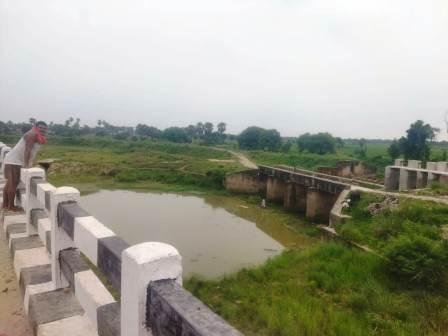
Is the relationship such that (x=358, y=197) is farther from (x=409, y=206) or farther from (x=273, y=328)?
(x=273, y=328)

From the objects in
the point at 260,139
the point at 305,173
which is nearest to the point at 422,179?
the point at 305,173

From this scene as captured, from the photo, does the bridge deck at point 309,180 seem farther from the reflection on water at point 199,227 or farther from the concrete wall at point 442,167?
the concrete wall at point 442,167

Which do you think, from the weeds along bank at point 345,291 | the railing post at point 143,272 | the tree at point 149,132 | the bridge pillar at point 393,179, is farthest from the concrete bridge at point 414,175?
the tree at point 149,132

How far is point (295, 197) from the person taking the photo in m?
21.7

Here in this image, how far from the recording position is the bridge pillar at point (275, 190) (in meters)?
24.0

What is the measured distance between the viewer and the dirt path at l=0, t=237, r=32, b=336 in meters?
2.40

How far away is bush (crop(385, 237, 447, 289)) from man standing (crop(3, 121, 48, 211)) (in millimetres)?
7442

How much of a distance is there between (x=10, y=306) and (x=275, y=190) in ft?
72.9

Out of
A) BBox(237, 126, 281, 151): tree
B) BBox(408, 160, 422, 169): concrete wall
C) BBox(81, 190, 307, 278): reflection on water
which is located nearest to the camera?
BBox(81, 190, 307, 278): reflection on water

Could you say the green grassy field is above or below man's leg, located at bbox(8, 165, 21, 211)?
below

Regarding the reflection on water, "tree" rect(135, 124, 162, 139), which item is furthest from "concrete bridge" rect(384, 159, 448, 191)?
"tree" rect(135, 124, 162, 139)

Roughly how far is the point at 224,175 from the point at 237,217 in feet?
28.2

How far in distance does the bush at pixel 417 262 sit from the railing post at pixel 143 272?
782 centimetres

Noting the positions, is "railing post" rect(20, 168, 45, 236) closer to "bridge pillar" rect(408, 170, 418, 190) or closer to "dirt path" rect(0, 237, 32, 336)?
"dirt path" rect(0, 237, 32, 336)
